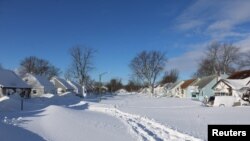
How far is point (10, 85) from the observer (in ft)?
182

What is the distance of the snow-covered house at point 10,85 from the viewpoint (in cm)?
5365

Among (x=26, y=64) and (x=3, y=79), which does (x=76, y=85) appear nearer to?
(x=26, y=64)

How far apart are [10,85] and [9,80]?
1.50m

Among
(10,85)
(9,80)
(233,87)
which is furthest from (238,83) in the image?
(9,80)

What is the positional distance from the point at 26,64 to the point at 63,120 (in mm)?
105722

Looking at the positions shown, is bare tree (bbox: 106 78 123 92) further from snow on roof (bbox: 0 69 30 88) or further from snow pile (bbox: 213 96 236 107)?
snow pile (bbox: 213 96 236 107)

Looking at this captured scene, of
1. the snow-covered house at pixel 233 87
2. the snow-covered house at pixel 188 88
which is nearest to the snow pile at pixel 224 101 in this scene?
the snow-covered house at pixel 233 87

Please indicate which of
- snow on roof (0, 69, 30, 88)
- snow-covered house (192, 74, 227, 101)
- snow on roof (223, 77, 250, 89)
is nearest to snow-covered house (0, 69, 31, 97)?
snow on roof (0, 69, 30, 88)

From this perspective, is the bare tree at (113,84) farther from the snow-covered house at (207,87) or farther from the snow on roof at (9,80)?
the snow on roof at (9,80)

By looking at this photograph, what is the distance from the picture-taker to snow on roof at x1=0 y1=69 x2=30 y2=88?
178ft

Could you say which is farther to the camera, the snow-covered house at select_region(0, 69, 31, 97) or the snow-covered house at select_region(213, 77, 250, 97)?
the snow-covered house at select_region(0, 69, 31, 97)

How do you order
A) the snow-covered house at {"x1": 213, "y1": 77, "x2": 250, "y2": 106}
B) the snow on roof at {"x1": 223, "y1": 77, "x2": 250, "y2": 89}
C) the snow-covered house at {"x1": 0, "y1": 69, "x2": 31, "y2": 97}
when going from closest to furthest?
1. the snow-covered house at {"x1": 213, "y1": 77, "x2": 250, "y2": 106}
2. the snow on roof at {"x1": 223, "y1": 77, "x2": 250, "y2": 89}
3. the snow-covered house at {"x1": 0, "y1": 69, "x2": 31, "y2": 97}

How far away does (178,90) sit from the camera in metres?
113

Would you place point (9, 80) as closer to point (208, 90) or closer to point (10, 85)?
point (10, 85)
